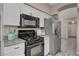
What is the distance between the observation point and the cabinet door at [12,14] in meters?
1.74

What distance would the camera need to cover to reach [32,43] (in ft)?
6.59

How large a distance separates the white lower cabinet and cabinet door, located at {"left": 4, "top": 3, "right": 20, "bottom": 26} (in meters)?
0.48

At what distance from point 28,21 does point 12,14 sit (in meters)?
0.42

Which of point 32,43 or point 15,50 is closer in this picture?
point 15,50

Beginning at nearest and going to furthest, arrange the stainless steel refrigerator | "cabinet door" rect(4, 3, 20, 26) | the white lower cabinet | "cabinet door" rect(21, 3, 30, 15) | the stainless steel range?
the white lower cabinet
"cabinet door" rect(4, 3, 20, 26)
the stainless steel range
"cabinet door" rect(21, 3, 30, 15)
the stainless steel refrigerator

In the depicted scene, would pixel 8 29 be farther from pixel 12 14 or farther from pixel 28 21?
pixel 28 21

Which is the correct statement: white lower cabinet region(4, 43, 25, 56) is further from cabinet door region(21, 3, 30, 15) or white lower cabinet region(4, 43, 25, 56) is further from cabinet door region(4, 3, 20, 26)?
cabinet door region(21, 3, 30, 15)

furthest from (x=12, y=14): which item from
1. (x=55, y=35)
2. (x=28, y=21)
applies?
(x=55, y=35)

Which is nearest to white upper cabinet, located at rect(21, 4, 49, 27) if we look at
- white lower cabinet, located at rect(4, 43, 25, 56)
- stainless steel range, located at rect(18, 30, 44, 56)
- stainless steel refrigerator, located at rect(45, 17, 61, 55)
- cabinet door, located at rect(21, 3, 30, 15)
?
cabinet door, located at rect(21, 3, 30, 15)

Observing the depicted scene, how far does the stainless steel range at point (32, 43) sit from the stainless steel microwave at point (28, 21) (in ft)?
0.51

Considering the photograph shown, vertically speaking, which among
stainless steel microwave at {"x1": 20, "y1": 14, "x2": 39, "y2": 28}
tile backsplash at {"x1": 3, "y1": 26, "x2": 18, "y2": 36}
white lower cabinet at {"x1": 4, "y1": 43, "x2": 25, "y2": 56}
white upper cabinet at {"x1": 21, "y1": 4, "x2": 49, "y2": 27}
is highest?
white upper cabinet at {"x1": 21, "y1": 4, "x2": 49, "y2": 27}

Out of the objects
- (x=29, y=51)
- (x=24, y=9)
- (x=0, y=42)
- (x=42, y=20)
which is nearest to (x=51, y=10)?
(x=42, y=20)

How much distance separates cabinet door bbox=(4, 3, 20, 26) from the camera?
1.74m

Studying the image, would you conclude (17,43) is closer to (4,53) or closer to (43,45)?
(4,53)
